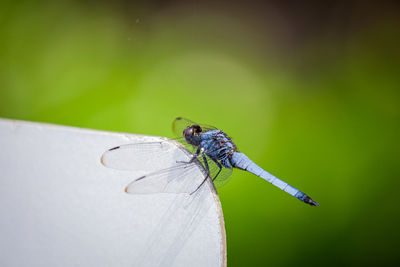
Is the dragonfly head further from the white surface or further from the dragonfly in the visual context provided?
the white surface

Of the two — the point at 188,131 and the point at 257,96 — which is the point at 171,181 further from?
the point at 257,96

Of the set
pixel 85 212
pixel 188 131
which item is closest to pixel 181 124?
pixel 188 131

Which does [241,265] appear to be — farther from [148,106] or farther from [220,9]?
[220,9]

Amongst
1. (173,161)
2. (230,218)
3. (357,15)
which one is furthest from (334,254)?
(357,15)

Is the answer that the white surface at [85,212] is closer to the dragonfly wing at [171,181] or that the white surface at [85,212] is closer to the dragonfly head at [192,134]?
the dragonfly wing at [171,181]

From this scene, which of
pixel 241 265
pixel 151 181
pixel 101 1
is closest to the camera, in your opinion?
pixel 151 181

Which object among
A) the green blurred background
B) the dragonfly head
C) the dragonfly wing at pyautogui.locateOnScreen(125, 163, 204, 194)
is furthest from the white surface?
the green blurred background
